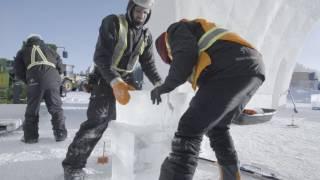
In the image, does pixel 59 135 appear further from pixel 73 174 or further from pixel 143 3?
pixel 143 3

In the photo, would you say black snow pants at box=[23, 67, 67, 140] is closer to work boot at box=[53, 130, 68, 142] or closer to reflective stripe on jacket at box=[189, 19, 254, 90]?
work boot at box=[53, 130, 68, 142]

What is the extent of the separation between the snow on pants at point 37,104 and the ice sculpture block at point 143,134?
1552 millimetres

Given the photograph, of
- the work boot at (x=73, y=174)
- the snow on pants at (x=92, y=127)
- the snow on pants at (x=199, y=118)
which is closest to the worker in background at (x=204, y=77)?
the snow on pants at (x=199, y=118)

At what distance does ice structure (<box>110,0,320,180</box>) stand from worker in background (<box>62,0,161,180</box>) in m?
0.18

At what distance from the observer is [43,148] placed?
2.57 metres

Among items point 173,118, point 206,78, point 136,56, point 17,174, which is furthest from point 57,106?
point 206,78

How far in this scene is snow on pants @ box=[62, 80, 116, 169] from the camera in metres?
1.75

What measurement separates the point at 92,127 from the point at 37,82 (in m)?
1.45

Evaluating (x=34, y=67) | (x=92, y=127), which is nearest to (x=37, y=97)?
(x=34, y=67)

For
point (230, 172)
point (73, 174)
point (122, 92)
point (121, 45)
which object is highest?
point (121, 45)

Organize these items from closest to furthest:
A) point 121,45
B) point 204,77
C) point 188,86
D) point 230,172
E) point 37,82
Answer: point 204,77 → point 230,172 → point 121,45 → point 37,82 → point 188,86

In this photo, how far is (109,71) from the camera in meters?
1.69

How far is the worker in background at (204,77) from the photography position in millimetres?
1230

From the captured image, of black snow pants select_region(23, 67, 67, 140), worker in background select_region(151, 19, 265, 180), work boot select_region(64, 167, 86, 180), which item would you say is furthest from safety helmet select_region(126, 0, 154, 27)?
black snow pants select_region(23, 67, 67, 140)
